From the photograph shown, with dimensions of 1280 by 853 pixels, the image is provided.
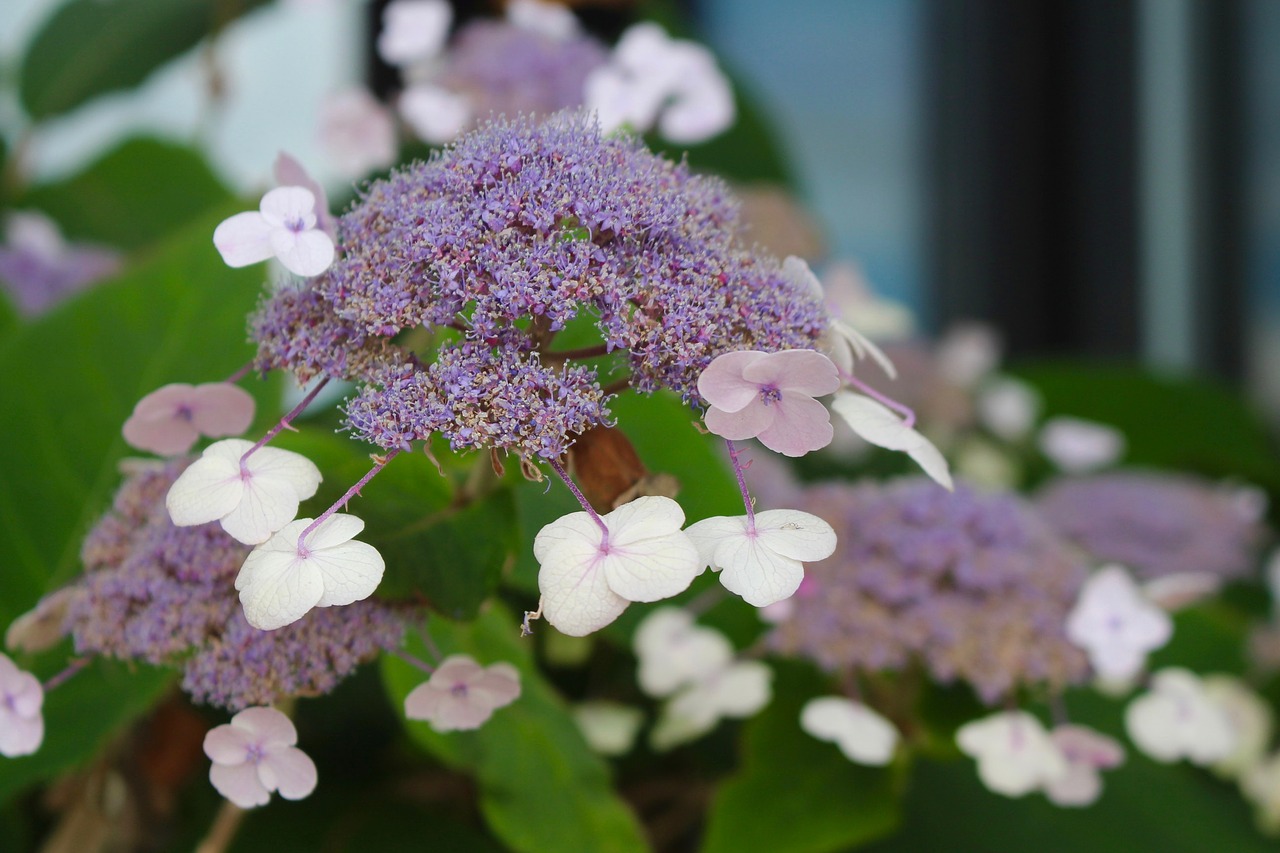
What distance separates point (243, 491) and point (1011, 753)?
0.26 meters

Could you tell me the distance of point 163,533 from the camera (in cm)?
26

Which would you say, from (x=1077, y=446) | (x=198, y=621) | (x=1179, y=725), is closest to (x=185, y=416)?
(x=198, y=621)

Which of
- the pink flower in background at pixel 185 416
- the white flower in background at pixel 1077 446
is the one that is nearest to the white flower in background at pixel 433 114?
the pink flower in background at pixel 185 416

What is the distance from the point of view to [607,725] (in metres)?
0.46

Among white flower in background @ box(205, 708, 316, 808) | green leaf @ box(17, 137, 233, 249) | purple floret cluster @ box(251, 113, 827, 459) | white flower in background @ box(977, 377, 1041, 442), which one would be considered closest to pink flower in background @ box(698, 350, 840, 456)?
purple floret cluster @ box(251, 113, 827, 459)

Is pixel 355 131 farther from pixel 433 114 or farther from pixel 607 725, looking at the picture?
pixel 607 725

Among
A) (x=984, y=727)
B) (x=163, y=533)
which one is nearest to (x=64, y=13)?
(x=163, y=533)

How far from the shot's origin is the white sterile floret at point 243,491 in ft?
0.70

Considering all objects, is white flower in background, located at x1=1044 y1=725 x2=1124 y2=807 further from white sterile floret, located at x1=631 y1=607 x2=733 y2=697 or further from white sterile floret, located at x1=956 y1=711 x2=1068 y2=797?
white sterile floret, located at x1=631 y1=607 x2=733 y2=697

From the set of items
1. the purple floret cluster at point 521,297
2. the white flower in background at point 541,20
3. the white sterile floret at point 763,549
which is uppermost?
the purple floret cluster at point 521,297

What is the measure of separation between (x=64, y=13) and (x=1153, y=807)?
2.54 ft

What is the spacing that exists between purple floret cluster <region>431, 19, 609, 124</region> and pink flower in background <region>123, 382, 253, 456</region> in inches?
11.3

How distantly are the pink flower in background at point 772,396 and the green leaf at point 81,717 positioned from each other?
9.0 inches

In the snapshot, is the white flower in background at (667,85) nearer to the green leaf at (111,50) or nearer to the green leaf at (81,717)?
the green leaf at (81,717)
